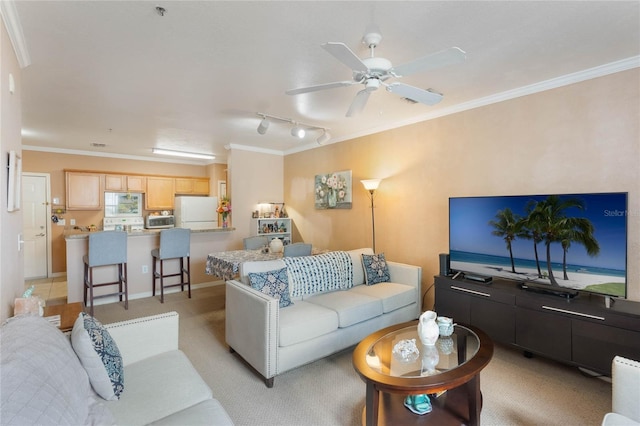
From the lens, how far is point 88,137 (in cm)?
509

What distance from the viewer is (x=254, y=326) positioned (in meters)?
2.54

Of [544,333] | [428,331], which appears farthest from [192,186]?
[544,333]

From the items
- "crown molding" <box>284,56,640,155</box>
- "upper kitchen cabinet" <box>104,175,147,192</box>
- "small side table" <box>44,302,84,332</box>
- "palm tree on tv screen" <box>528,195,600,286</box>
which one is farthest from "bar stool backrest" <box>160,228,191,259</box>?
"palm tree on tv screen" <box>528,195,600,286</box>

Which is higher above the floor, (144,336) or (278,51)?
(278,51)

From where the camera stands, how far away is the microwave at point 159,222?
682cm

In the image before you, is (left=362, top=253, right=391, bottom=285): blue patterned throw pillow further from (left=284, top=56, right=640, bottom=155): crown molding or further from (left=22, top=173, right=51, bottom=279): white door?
(left=22, top=173, right=51, bottom=279): white door

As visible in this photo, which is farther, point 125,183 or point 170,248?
point 125,183

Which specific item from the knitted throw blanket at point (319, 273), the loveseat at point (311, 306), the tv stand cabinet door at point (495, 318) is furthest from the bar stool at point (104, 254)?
the tv stand cabinet door at point (495, 318)

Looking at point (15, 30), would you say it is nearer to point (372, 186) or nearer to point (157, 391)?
point (157, 391)

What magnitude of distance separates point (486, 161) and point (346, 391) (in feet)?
8.97

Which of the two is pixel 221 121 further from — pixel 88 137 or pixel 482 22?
pixel 482 22

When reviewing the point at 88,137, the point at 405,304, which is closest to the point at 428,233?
the point at 405,304

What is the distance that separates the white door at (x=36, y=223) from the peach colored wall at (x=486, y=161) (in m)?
5.31

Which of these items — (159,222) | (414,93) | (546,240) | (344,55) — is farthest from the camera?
(159,222)
